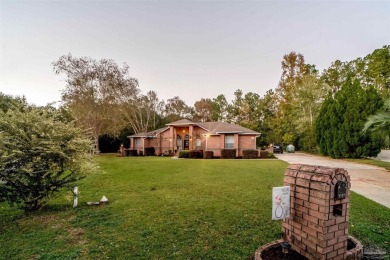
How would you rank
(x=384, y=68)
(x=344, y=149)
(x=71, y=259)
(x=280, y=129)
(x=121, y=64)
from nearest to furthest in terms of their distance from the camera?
1. (x=71, y=259)
2. (x=344, y=149)
3. (x=384, y=68)
4. (x=121, y=64)
5. (x=280, y=129)

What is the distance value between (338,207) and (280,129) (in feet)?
110

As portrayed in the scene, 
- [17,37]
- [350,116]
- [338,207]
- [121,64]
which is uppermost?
[121,64]

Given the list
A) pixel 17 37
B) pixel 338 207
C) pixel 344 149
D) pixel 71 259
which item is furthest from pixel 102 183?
pixel 344 149

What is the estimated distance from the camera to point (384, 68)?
24.0m

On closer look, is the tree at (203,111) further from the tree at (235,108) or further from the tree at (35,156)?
the tree at (35,156)

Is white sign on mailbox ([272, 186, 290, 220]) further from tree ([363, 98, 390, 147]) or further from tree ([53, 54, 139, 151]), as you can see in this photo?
tree ([53, 54, 139, 151])

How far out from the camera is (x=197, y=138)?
25.4 m

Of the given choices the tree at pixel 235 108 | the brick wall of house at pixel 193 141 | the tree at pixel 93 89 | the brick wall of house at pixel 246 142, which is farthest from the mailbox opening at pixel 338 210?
the tree at pixel 235 108

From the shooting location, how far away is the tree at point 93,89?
24.0 meters

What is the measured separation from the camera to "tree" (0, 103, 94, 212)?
14.2 feet

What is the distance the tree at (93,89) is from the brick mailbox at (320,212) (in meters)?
24.0

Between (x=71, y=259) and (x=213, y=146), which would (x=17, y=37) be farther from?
(x=213, y=146)

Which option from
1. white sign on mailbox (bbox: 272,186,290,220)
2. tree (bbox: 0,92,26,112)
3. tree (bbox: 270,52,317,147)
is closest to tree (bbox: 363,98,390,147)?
white sign on mailbox (bbox: 272,186,290,220)

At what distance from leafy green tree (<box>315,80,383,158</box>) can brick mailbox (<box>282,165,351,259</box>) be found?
18.6m
